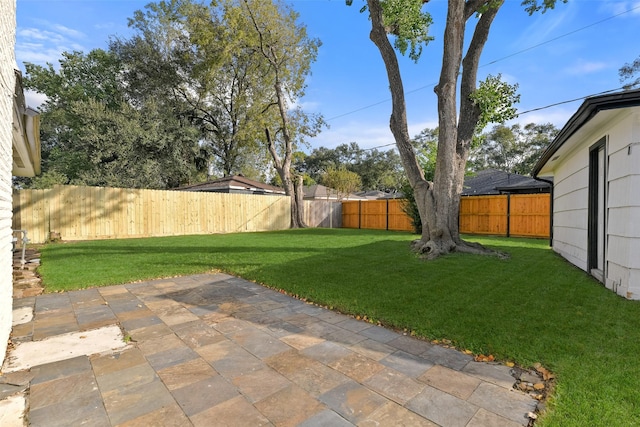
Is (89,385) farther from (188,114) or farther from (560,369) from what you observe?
(188,114)

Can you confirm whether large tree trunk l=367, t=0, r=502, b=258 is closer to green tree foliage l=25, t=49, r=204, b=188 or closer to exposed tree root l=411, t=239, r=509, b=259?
exposed tree root l=411, t=239, r=509, b=259

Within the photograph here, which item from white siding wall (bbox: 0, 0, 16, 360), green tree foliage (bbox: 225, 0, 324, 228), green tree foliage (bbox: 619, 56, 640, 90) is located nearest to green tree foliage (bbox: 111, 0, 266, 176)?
green tree foliage (bbox: 225, 0, 324, 228)

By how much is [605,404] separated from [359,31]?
473 inches

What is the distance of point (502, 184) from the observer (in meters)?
15.6

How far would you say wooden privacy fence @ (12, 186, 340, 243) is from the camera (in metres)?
9.23

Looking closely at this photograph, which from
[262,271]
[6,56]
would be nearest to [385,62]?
[262,271]

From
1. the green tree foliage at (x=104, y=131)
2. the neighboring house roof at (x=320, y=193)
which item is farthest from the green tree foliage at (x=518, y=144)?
the green tree foliage at (x=104, y=131)

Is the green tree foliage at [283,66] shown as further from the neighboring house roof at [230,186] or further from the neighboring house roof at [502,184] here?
the neighboring house roof at [502,184]

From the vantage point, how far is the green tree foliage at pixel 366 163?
35.9 metres

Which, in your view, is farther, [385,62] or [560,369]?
[385,62]

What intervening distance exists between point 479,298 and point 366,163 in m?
33.8

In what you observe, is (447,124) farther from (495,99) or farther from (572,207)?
(572,207)

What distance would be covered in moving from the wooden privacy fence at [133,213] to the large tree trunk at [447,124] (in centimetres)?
875

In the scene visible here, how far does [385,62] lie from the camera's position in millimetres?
7520
